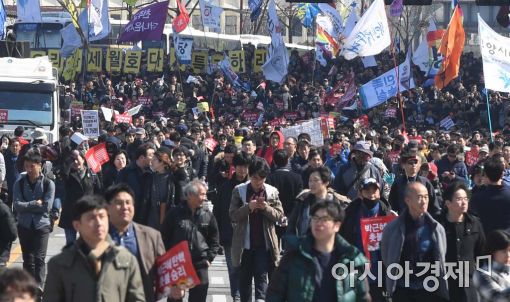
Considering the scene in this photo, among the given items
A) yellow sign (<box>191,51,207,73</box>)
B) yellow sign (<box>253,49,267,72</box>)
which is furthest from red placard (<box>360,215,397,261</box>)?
yellow sign (<box>191,51,207,73</box>)

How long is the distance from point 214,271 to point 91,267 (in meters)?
7.68

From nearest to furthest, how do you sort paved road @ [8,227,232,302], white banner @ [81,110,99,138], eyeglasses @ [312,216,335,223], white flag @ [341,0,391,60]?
1. eyeglasses @ [312,216,335,223]
2. paved road @ [8,227,232,302]
3. white banner @ [81,110,99,138]
4. white flag @ [341,0,391,60]

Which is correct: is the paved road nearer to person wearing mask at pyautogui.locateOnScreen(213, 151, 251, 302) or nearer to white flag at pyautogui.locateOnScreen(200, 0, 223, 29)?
person wearing mask at pyautogui.locateOnScreen(213, 151, 251, 302)

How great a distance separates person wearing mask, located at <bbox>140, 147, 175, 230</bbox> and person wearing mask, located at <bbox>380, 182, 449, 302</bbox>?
3568mm

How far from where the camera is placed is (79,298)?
6.85m

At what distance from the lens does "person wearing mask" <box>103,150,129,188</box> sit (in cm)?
1420

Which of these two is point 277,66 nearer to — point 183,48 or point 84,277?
point 183,48

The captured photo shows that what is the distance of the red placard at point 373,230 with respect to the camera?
386 inches

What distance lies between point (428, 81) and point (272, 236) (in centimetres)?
2699

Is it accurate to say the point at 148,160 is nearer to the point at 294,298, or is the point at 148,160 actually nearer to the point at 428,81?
A: the point at 294,298

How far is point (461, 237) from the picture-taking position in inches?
356

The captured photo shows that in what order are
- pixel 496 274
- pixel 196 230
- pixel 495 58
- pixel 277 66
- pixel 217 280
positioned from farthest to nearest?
pixel 277 66 < pixel 495 58 < pixel 217 280 < pixel 196 230 < pixel 496 274

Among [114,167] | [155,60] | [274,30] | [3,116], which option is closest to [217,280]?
[114,167]

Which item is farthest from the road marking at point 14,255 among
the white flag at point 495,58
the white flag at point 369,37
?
the white flag at point 369,37
